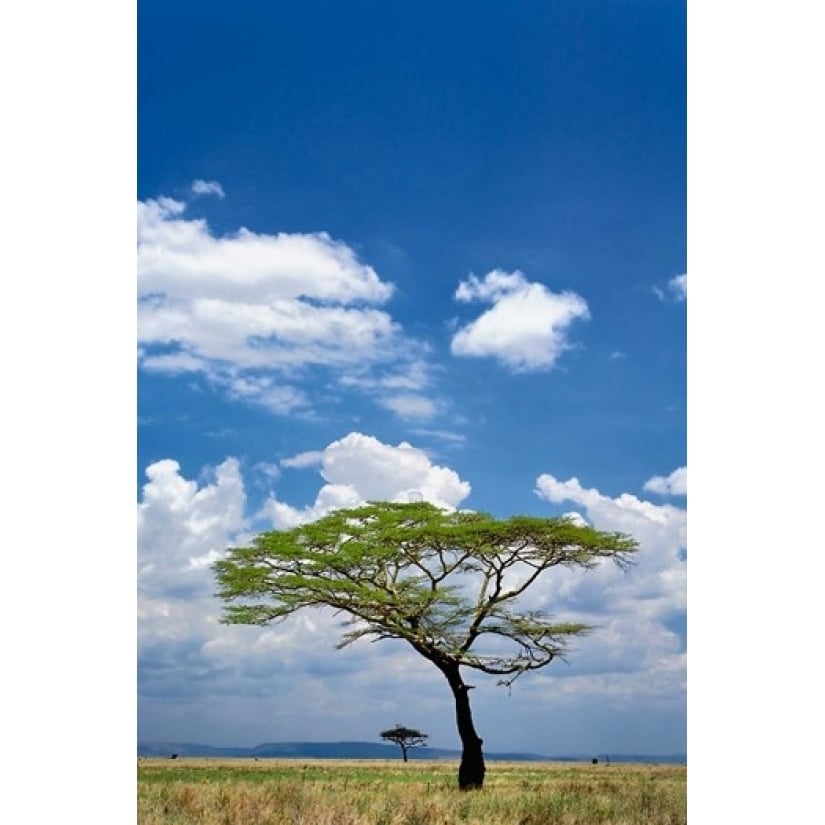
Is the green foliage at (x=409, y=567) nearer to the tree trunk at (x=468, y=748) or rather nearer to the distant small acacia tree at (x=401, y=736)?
the tree trunk at (x=468, y=748)

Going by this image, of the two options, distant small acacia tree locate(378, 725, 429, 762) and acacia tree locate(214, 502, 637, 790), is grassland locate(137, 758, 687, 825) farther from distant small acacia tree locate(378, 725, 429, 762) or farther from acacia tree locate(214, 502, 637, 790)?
distant small acacia tree locate(378, 725, 429, 762)

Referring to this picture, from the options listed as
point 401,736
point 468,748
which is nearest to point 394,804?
point 468,748

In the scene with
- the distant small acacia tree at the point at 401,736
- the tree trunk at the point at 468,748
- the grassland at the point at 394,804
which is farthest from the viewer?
the distant small acacia tree at the point at 401,736

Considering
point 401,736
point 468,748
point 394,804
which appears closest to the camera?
point 394,804

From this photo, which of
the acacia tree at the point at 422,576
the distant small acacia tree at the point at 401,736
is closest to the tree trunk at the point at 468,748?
the acacia tree at the point at 422,576

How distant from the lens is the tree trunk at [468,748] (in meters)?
9.17

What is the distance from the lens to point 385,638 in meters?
9.53

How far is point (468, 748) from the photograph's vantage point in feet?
30.2

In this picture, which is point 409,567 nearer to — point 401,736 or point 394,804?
point 394,804

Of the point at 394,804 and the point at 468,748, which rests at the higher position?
the point at 468,748
